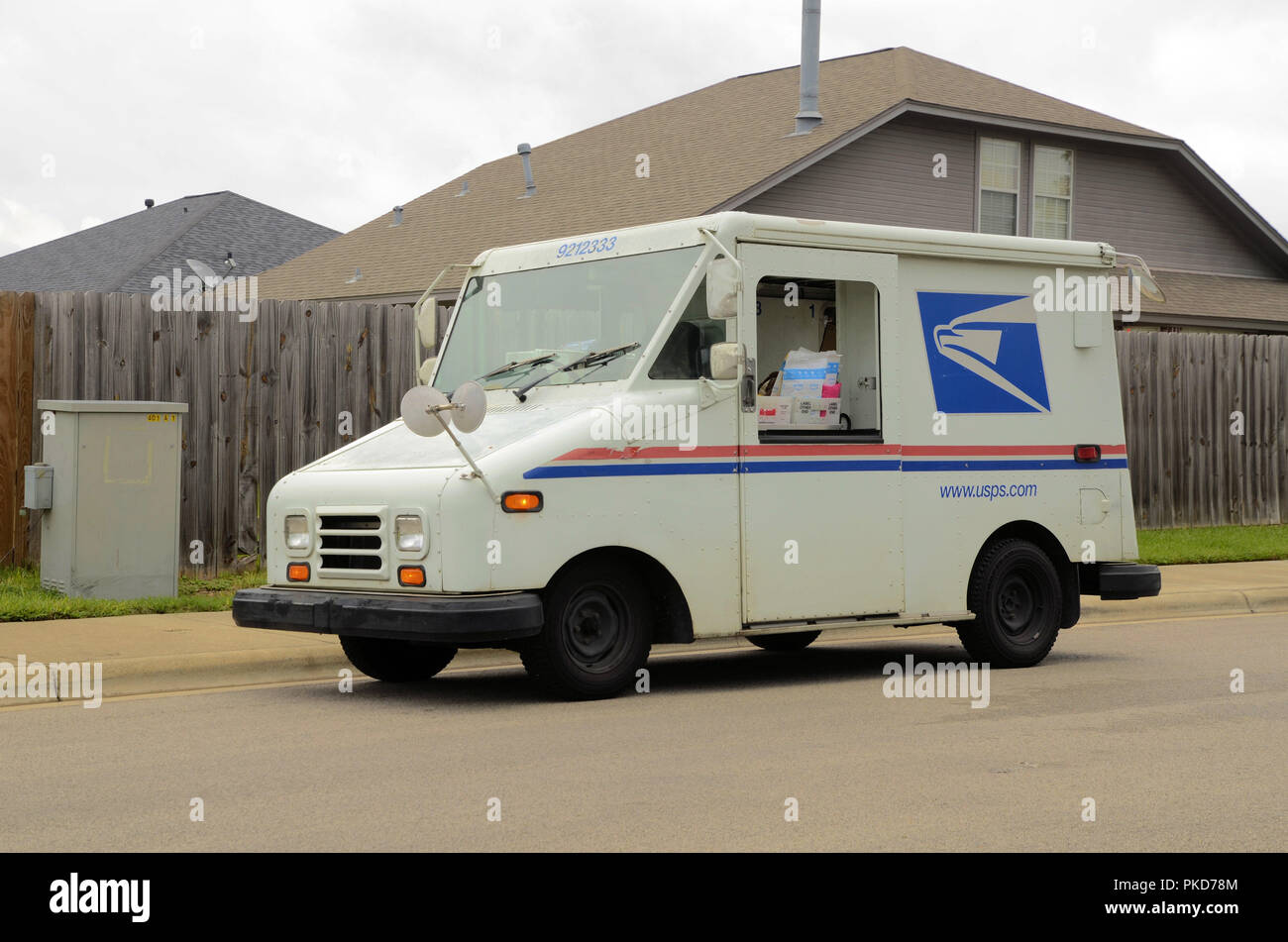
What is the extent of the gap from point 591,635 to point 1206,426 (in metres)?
15.0

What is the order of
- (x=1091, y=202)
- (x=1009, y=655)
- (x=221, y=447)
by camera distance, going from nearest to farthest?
(x=1009, y=655), (x=221, y=447), (x=1091, y=202)

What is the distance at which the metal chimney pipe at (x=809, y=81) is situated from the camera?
81.3 feet

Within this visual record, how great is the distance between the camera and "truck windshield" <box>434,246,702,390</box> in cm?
993

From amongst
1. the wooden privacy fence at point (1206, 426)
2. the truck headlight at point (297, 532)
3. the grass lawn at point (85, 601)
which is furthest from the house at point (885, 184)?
the truck headlight at point (297, 532)

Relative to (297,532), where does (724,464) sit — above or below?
above

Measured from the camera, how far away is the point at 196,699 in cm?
977

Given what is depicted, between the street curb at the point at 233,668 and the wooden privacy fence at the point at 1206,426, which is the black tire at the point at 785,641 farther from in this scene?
the wooden privacy fence at the point at 1206,426

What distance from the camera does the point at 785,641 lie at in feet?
41.4

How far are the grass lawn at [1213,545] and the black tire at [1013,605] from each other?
678cm

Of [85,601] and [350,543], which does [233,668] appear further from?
[85,601]

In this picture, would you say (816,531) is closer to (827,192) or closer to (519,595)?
(519,595)

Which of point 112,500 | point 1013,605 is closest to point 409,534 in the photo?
point 112,500

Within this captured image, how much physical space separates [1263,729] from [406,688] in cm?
493
